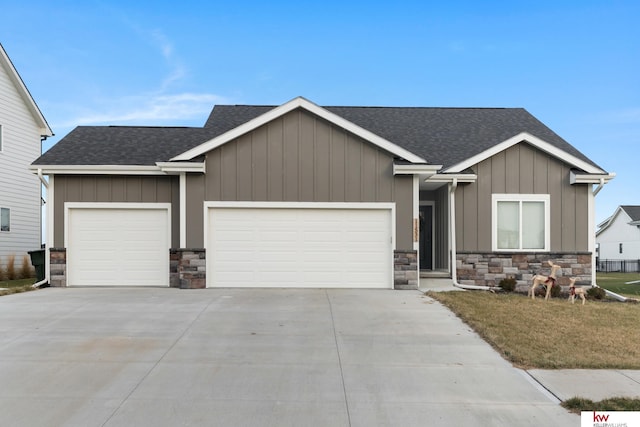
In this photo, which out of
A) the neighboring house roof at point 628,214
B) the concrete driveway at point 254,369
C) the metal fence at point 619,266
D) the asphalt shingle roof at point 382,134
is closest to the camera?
the concrete driveway at point 254,369

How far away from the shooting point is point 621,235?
38.5 metres

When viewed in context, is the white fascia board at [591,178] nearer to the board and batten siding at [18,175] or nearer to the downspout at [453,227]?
the downspout at [453,227]

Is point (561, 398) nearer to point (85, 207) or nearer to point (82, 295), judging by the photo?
point (82, 295)

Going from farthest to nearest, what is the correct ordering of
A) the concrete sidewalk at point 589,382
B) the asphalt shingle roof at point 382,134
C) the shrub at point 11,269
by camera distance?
the shrub at point 11,269
the asphalt shingle roof at point 382,134
the concrete sidewalk at point 589,382

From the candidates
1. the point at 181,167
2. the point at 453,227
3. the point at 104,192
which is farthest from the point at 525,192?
the point at 104,192

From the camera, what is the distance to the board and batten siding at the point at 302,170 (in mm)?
11070

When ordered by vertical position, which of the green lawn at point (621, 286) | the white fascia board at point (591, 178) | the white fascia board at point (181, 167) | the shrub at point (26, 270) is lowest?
the green lawn at point (621, 286)

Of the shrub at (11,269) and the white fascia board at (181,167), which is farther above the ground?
the white fascia board at (181,167)

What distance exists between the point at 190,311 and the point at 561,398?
610cm

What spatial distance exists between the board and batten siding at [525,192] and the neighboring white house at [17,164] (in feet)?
53.1

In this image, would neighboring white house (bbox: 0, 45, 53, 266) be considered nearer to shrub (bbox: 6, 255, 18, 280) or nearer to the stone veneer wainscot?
shrub (bbox: 6, 255, 18, 280)

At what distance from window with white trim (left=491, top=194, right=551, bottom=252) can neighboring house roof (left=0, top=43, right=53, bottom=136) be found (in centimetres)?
1873

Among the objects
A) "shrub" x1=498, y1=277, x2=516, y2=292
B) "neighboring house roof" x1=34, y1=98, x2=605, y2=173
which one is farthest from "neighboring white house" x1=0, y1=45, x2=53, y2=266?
"shrub" x1=498, y1=277, x2=516, y2=292

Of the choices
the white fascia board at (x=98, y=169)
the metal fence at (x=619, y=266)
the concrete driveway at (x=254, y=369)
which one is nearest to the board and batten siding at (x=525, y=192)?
the concrete driveway at (x=254, y=369)
